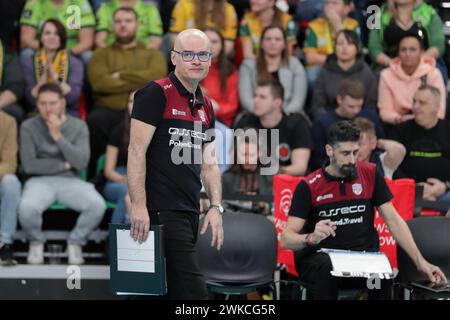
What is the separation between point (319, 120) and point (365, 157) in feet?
2.50

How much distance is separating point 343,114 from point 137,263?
12.3 feet

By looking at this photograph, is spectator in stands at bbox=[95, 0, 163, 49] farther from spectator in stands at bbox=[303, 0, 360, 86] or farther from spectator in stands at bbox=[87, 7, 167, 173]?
spectator in stands at bbox=[303, 0, 360, 86]

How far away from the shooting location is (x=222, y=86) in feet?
29.1

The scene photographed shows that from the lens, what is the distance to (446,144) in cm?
829

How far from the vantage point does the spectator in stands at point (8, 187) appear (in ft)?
24.8

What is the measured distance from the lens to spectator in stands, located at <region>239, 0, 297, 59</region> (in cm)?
930

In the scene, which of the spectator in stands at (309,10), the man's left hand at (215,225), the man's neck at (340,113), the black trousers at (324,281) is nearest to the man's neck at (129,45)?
the spectator in stands at (309,10)

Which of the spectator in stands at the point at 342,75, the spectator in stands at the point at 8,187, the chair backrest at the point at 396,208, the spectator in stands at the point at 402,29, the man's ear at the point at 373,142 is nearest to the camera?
the chair backrest at the point at 396,208

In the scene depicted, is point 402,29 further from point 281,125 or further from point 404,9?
point 281,125

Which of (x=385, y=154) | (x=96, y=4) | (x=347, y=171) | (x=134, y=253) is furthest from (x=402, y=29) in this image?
(x=134, y=253)

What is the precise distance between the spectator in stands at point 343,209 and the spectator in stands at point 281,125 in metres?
1.55

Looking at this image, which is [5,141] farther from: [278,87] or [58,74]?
[278,87]

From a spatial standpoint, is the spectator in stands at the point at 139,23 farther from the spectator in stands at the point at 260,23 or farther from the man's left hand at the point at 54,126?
the man's left hand at the point at 54,126
